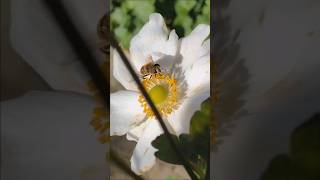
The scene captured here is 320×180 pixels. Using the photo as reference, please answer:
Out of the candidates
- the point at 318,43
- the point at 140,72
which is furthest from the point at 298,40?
the point at 140,72

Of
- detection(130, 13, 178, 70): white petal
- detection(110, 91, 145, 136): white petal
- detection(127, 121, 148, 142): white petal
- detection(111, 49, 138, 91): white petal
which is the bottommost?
detection(127, 121, 148, 142): white petal

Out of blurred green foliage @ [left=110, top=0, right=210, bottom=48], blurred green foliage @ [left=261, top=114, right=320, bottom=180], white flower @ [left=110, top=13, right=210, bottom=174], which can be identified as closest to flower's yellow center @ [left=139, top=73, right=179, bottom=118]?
white flower @ [left=110, top=13, right=210, bottom=174]

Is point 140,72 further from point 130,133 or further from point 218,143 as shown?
point 218,143

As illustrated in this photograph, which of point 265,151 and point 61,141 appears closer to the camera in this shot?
point 61,141

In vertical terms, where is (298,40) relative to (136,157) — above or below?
above

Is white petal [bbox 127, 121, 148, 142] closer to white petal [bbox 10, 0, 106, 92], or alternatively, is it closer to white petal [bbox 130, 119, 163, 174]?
white petal [bbox 130, 119, 163, 174]

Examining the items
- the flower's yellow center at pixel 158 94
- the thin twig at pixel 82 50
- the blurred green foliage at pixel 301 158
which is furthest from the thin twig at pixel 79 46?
the blurred green foliage at pixel 301 158

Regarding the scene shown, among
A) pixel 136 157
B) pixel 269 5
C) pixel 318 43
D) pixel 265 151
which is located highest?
pixel 269 5
